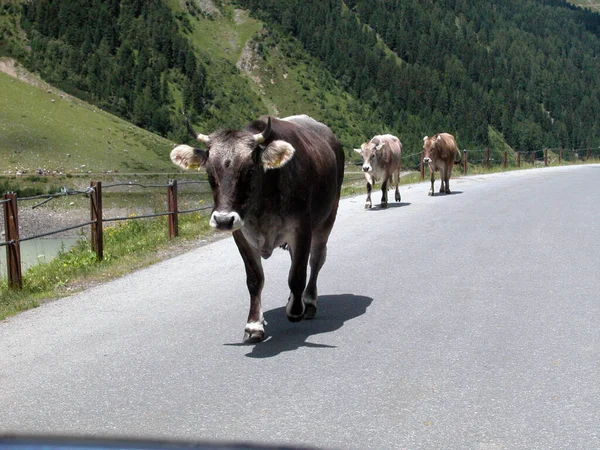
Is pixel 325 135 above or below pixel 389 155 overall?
above

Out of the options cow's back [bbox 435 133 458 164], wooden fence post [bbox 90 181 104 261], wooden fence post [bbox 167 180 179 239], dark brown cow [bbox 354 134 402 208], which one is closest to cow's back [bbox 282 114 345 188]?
wooden fence post [bbox 90 181 104 261]

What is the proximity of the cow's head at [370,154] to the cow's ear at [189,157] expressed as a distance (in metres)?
13.4

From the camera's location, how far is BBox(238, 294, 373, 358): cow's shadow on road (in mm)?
6949

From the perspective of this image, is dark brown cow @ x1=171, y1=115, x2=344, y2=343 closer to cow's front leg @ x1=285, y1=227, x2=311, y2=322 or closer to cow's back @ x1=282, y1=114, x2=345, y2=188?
cow's front leg @ x1=285, y1=227, x2=311, y2=322

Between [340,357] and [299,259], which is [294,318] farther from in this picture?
[340,357]

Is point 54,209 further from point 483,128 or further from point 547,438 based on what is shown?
point 483,128

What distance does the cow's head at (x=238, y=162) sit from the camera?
679 centimetres

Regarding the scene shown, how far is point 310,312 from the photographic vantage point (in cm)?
815

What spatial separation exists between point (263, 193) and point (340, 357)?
1.54m

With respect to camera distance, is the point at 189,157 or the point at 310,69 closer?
the point at 189,157

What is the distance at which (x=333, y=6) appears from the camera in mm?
158250

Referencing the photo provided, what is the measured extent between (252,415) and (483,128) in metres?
115

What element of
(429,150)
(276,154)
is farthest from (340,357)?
(429,150)

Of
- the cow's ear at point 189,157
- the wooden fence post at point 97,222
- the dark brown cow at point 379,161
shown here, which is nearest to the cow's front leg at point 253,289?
the cow's ear at point 189,157
